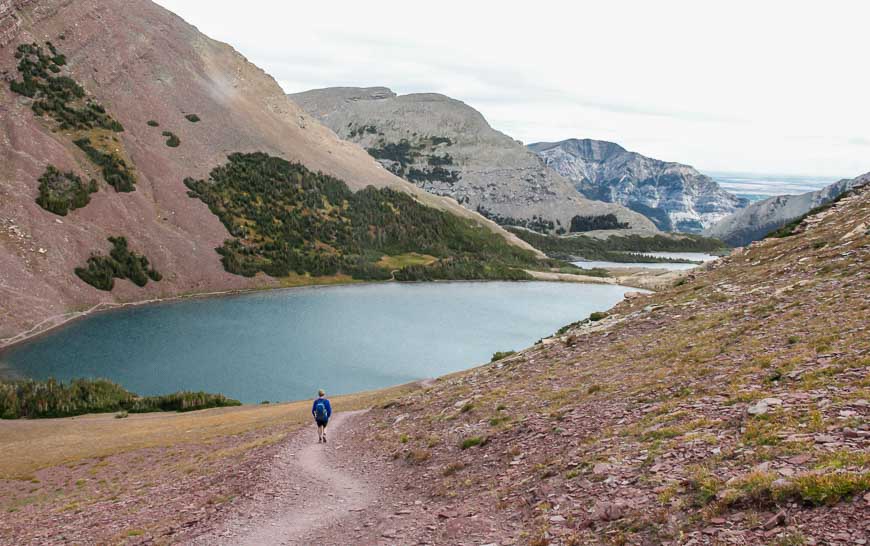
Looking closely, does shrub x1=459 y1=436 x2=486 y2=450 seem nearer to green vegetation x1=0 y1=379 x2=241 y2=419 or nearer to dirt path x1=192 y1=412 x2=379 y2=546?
dirt path x1=192 y1=412 x2=379 y2=546

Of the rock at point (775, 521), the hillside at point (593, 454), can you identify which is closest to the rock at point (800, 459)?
the hillside at point (593, 454)

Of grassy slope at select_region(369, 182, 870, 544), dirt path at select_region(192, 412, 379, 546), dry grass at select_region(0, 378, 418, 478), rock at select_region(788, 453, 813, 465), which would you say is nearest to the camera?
grassy slope at select_region(369, 182, 870, 544)

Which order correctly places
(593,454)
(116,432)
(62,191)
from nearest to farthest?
(593,454) → (116,432) → (62,191)

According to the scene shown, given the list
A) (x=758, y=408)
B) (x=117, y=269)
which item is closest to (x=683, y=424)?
(x=758, y=408)

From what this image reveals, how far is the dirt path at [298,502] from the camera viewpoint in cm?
1905

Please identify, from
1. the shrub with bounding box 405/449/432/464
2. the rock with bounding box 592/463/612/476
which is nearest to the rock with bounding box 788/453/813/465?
the rock with bounding box 592/463/612/476

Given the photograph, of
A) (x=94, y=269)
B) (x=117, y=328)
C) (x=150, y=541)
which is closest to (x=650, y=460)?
(x=150, y=541)

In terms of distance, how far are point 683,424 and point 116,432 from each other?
54.9 metres

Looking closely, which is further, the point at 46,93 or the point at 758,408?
the point at 46,93

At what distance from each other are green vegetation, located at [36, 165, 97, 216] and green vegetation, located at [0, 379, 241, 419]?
8697 centimetres

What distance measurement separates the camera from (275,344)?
121 metres

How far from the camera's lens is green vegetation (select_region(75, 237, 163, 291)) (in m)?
146

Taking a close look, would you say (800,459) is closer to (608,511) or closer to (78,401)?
(608,511)

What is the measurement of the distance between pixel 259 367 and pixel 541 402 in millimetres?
86964
